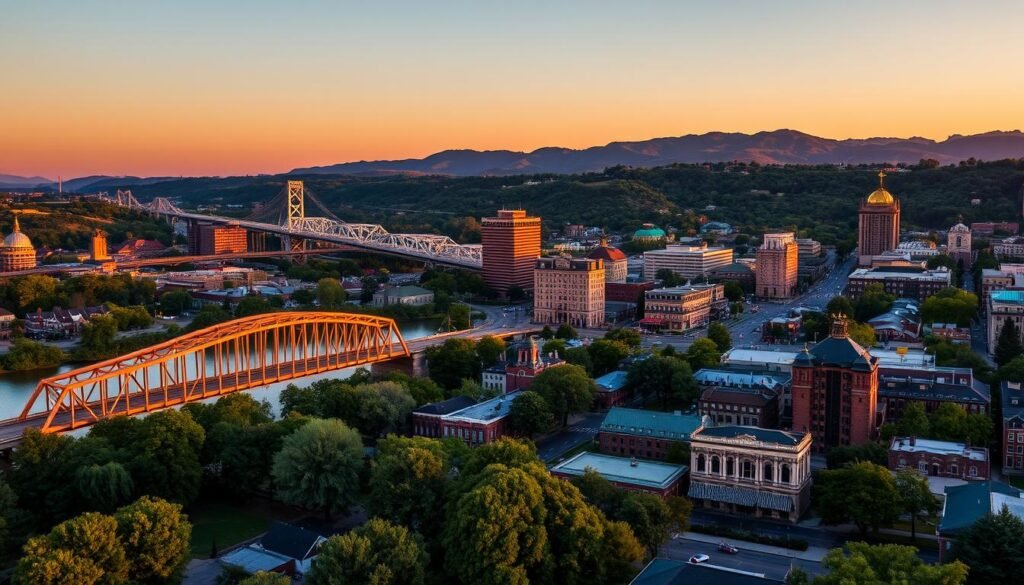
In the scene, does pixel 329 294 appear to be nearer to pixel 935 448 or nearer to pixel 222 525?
pixel 222 525

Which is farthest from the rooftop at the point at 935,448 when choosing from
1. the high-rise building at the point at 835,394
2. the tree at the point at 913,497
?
the tree at the point at 913,497

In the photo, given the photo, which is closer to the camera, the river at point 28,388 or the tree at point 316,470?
the tree at point 316,470

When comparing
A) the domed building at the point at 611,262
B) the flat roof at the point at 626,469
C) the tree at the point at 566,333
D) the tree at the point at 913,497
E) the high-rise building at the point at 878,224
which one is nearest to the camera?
the tree at the point at 913,497

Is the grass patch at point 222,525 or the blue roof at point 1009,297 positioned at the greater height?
the blue roof at point 1009,297

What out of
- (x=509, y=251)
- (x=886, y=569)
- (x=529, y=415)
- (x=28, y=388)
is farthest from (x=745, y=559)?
(x=509, y=251)

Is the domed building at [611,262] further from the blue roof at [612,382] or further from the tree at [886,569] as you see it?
the tree at [886,569]

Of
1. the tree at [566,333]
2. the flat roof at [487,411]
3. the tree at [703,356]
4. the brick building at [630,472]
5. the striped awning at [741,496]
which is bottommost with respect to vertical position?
the striped awning at [741,496]

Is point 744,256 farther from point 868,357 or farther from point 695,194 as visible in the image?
point 868,357
